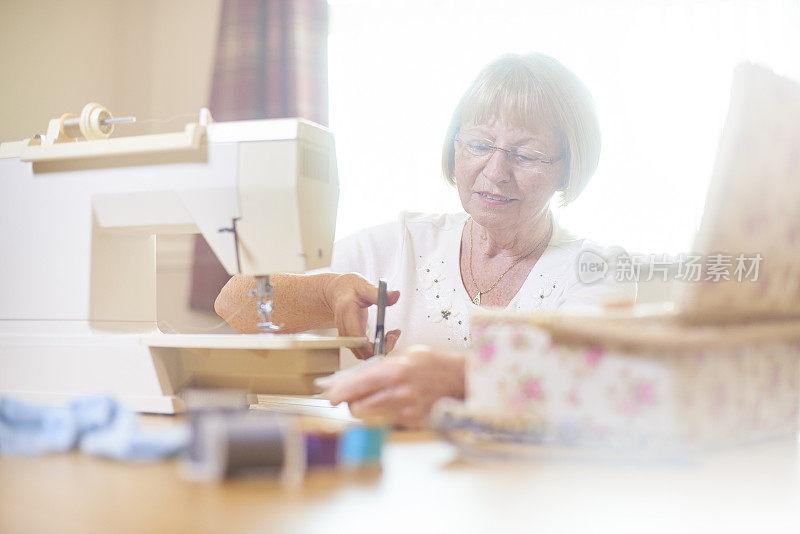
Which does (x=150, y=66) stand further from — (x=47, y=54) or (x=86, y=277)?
(x=86, y=277)

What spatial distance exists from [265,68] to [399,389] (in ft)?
8.52

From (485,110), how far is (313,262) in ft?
2.33

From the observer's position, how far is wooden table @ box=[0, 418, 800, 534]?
52 centimetres

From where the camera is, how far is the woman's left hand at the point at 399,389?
0.86m

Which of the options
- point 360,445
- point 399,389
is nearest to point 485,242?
point 399,389

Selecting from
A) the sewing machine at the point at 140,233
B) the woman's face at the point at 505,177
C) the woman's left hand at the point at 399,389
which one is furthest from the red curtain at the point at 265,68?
the woman's left hand at the point at 399,389

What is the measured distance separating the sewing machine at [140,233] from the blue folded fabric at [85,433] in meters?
0.31

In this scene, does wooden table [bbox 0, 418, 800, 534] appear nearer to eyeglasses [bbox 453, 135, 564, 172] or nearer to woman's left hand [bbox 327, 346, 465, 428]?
woman's left hand [bbox 327, 346, 465, 428]

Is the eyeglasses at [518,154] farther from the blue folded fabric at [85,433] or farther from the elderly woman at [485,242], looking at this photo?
the blue folded fabric at [85,433]

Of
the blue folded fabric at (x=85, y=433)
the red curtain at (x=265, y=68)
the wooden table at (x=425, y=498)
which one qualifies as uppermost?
the red curtain at (x=265, y=68)

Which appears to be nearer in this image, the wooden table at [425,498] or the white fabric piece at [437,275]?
the wooden table at [425,498]

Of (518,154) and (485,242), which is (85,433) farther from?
(485,242)

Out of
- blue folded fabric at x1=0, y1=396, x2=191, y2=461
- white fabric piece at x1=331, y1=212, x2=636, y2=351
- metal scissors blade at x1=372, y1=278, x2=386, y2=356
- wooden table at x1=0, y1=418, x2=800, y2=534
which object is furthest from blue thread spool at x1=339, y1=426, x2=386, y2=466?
white fabric piece at x1=331, y1=212, x2=636, y2=351

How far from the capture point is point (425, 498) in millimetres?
586
